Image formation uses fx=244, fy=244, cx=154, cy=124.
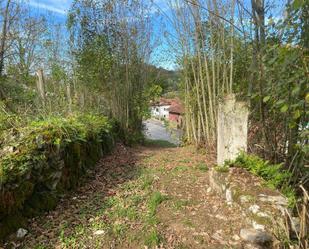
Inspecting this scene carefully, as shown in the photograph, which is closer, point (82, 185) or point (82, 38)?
point (82, 185)

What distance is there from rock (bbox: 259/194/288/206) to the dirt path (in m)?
0.30

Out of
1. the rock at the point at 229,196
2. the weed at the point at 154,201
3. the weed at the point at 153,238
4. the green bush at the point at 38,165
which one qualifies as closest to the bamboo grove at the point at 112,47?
the green bush at the point at 38,165

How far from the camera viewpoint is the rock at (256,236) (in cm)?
218

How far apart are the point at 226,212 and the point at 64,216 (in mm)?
1787

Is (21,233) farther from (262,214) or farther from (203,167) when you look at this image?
(203,167)

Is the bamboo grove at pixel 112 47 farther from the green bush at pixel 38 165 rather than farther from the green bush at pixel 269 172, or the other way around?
the green bush at pixel 269 172

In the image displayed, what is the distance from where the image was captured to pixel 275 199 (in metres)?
2.52

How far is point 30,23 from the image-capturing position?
8.68 meters

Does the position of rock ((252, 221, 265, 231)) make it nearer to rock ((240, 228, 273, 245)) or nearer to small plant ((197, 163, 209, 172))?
rock ((240, 228, 273, 245))

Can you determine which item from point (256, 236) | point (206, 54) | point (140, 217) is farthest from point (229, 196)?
point (206, 54)

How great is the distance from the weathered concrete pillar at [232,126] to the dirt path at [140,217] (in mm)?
603

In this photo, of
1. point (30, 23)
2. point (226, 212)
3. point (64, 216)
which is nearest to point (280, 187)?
point (226, 212)

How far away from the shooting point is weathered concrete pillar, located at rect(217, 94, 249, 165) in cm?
355

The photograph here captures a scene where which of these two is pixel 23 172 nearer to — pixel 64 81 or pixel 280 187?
pixel 280 187
